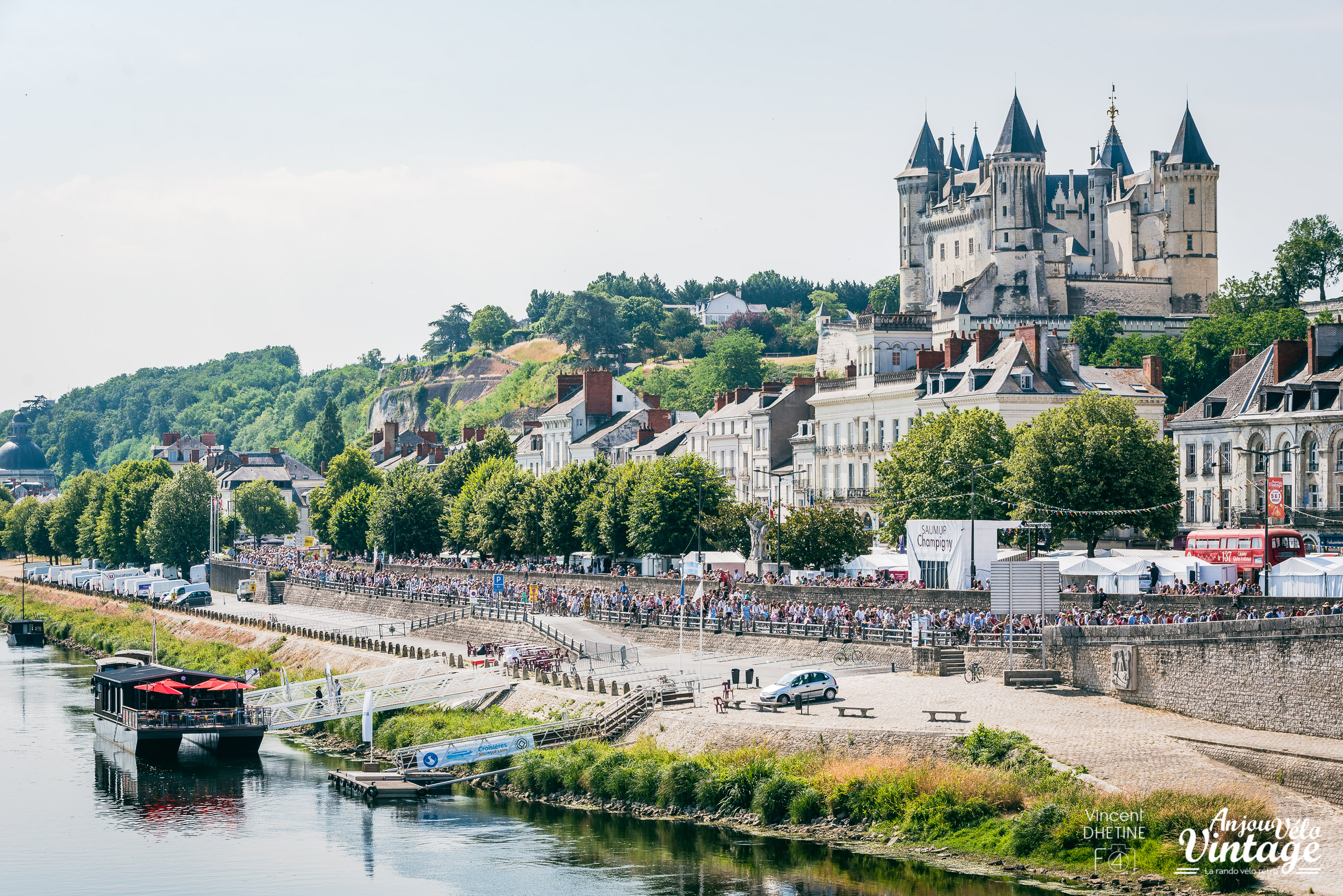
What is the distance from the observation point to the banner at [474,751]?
140 ft

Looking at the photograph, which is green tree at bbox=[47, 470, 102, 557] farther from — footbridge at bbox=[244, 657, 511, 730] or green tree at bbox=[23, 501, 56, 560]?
footbridge at bbox=[244, 657, 511, 730]

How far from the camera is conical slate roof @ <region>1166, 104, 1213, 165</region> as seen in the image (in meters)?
143

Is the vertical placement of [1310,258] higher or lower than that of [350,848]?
higher

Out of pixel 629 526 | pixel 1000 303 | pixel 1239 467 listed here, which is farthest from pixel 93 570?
pixel 1239 467

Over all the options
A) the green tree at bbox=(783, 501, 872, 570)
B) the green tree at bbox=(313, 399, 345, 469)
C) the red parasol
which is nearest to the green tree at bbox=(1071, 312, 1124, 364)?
the green tree at bbox=(783, 501, 872, 570)

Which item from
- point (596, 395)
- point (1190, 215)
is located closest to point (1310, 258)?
point (1190, 215)

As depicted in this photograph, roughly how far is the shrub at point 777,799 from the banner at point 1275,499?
1920 cm

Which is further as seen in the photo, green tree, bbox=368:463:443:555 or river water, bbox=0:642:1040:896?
green tree, bbox=368:463:443:555

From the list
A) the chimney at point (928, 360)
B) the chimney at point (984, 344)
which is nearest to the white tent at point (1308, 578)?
the chimney at point (984, 344)

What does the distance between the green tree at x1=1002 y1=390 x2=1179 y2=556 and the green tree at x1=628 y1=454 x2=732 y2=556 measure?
15.5 meters

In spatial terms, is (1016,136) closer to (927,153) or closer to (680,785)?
(927,153)

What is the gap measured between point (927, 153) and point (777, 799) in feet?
415

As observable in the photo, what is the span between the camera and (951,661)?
4422 centimetres

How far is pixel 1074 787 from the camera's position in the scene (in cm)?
3347
